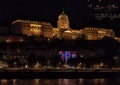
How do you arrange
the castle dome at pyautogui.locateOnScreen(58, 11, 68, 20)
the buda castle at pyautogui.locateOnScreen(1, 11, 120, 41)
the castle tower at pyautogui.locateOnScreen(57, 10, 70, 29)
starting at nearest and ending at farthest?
the buda castle at pyautogui.locateOnScreen(1, 11, 120, 41)
the castle dome at pyautogui.locateOnScreen(58, 11, 68, 20)
the castle tower at pyautogui.locateOnScreen(57, 10, 70, 29)

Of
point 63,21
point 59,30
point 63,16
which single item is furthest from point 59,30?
point 63,16

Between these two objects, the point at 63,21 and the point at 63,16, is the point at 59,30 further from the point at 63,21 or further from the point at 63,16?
the point at 63,16

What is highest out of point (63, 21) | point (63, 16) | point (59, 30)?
point (63, 16)

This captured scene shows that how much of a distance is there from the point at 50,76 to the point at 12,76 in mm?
2797

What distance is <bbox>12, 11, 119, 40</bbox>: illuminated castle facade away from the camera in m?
82.6

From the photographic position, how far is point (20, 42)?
2965 inches

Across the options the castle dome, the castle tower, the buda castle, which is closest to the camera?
the buda castle

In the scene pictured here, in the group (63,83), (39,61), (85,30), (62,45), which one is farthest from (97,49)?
(63,83)

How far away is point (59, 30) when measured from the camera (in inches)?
3489

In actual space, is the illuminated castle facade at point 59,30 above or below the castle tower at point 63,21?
below

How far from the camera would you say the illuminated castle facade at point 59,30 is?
8256 centimetres

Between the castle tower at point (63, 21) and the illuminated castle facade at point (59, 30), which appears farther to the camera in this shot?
the castle tower at point (63, 21)

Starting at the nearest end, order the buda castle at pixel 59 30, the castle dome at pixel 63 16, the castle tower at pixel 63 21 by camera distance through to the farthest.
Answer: the buda castle at pixel 59 30 < the castle dome at pixel 63 16 < the castle tower at pixel 63 21

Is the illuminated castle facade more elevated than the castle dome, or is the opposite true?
the castle dome
